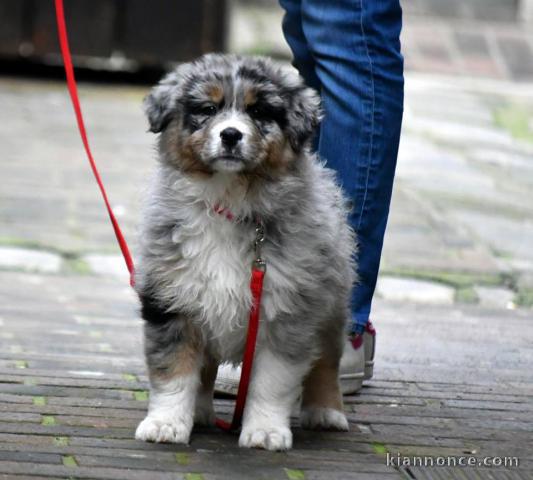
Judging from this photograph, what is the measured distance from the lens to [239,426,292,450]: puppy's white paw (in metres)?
3.64

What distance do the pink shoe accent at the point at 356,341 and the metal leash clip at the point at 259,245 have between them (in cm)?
87

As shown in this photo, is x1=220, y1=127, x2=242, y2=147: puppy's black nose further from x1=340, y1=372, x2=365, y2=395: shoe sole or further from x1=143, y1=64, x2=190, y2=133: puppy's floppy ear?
x1=340, y1=372, x2=365, y2=395: shoe sole

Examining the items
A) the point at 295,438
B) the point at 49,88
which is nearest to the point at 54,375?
the point at 295,438

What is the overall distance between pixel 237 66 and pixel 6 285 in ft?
9.05

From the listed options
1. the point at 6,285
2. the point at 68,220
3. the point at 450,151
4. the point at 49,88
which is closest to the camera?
the point at 6,285

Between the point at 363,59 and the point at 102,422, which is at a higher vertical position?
the point at 363,59

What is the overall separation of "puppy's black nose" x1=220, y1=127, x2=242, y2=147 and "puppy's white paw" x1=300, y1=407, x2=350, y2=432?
0.91 metres

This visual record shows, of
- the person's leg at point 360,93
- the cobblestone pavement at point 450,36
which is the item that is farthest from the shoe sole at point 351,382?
the cobblestone pavement at point 450,36

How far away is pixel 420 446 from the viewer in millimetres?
3740

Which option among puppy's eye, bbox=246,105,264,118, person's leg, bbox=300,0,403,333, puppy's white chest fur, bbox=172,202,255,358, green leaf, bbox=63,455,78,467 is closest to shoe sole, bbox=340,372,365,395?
person's leg, bbox=300,0,403,333

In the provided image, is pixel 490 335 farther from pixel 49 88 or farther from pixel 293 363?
pixel 49 88

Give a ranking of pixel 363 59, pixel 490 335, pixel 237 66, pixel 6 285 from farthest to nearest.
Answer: pixel 6 285, pixel 490 335, pixel 363 59, pixel 237 66

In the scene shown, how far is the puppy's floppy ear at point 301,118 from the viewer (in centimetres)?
371

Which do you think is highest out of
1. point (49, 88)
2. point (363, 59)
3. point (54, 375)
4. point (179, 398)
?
point (363, 59)
